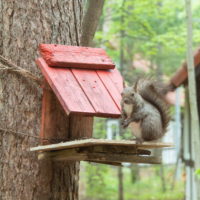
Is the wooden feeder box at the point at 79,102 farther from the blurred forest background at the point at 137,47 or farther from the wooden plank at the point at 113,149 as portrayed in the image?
the blurred forest background at the point at 137,47

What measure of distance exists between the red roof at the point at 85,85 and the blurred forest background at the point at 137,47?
5.66 m

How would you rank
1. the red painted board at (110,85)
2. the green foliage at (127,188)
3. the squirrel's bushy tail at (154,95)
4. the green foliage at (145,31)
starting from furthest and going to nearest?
1. the green foliage at (127,188)
2. the green foliage at (145,31)
3. the squirrel's bushy tail at (154,95)
4. the red painted board at (110,85)

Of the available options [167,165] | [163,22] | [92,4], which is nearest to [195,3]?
[163,22]

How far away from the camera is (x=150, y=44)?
11023 millimetres

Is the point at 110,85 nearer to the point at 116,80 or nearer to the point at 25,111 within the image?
the point at 116,80

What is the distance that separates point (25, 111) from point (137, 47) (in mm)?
10733

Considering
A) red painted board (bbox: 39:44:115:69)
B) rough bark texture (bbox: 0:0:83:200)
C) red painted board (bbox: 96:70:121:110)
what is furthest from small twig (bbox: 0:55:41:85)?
red painted board (bbox: 96:70:121:110)

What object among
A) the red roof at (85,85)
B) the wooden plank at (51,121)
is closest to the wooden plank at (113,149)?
the red roof at (85,85)

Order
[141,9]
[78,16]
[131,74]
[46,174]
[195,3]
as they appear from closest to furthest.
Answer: [46,174]
[78,16]
[141,9]
[131,74]
[195,3]

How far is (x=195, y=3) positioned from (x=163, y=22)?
262cm

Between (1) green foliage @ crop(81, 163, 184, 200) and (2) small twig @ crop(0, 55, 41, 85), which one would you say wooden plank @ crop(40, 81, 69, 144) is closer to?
(2) small twig @ crop(0, 55, 41, 85)

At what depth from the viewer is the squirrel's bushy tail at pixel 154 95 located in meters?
3.25

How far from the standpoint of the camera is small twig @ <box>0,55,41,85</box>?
3.11 m

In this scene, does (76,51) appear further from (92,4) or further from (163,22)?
(163,22)
